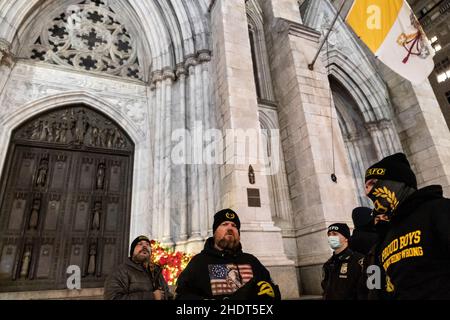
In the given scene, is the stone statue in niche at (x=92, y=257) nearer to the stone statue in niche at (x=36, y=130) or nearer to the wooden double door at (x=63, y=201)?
the wooden double door at (x=63, y=201)

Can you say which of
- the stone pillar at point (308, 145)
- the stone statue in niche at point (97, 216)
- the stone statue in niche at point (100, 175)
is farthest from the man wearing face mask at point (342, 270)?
the stone statue in niche at point (100, 175)

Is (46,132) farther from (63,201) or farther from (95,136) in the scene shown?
(63,201)

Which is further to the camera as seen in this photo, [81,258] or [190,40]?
[190,40]

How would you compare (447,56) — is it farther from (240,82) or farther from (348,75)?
(240,82)

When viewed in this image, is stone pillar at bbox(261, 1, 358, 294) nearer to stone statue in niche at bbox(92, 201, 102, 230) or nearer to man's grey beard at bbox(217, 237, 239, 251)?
man's grey beard at bbox(217, 237, 239, 251)

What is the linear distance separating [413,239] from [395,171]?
22.3 inches

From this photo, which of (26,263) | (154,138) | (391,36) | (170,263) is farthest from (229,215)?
(391,36)

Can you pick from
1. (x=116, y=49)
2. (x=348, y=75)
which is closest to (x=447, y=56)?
(x=348, y=75)

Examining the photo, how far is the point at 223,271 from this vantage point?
2.29m

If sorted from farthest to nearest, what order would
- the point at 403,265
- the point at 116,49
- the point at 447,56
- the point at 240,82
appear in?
the point at 447,56 < the point at 116,49 < the point at 240,82 < the point at 403,265

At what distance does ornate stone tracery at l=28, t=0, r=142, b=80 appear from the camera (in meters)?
8.54

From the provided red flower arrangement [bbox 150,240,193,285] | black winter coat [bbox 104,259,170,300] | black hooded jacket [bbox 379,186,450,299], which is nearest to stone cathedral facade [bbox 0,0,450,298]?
red flower arrangement [bbox 150,240,193,285]

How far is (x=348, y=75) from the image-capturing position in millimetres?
13328

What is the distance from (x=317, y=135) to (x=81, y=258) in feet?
22.6
